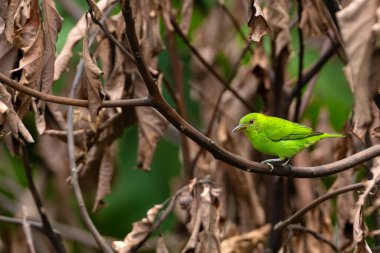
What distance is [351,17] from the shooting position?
138cm

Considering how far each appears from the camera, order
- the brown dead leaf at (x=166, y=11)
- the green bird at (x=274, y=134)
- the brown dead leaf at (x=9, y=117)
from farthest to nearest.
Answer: the brown dead leaf at (x=166, y=11), the green bird at (x=274, y=134), the brown dead leaf at (x=9, y=117)

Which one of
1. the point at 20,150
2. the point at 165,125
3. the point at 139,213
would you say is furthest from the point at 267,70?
the point at 139,213

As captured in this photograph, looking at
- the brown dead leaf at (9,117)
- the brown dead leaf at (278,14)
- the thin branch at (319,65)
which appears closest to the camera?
the brown dead leaf at (9,117)

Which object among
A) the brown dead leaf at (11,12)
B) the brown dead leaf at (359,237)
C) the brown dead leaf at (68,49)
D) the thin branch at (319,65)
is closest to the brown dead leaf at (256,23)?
the brown dead leaf at (359,237)

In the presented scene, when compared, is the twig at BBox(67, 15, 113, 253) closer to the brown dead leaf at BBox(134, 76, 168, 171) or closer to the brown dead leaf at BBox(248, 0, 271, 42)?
the brown dead leaf at BBox(134, 76, 168, 171)

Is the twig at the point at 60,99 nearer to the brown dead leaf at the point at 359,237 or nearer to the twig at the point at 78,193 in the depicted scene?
the brown dead leaf at the point at 359,237

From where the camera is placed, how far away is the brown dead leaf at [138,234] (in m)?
2.62

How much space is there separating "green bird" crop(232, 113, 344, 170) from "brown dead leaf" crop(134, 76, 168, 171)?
29 cm

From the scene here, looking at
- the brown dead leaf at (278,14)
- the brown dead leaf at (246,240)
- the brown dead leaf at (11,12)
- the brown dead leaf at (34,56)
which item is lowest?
the brown dead leaf at (246,240)

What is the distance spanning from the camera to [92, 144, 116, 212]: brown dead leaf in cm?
294

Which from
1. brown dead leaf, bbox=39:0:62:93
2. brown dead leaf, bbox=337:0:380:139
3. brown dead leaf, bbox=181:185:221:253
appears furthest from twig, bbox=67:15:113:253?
brown dead leaf, bbox=337:0:380:139

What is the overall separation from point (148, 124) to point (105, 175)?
271 millimetres

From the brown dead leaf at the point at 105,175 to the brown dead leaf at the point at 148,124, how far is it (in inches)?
6.1

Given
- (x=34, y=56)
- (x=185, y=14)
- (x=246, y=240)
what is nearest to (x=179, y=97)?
(x=185, y=14)
